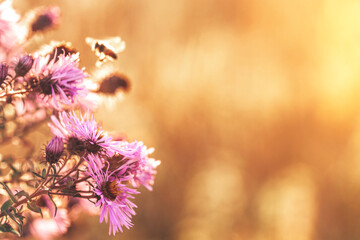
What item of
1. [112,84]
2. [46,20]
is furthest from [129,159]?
[46,20]

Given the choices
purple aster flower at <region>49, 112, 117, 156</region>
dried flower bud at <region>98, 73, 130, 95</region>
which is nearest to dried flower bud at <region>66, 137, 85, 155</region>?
purple aster flower at <region>49, 112, 117, 156</region>

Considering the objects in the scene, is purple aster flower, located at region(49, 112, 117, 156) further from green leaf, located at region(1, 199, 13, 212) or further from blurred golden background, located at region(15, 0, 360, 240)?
blurred golden background, located at region(15, 0, 360, 240)

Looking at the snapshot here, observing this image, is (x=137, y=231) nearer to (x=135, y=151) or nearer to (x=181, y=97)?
(x=181, y=97)

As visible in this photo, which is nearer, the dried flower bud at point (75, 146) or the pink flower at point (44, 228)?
the dried flower bud at point (75, 146)

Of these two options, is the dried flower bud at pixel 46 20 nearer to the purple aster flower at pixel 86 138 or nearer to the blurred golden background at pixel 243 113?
the purple aster flower at pixel 86 138

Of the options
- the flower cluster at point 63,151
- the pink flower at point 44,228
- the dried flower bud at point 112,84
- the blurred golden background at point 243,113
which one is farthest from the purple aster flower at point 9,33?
the blurred golden background at point 243,113

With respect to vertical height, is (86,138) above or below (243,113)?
below

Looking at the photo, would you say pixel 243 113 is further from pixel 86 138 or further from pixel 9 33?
pixel 86 138

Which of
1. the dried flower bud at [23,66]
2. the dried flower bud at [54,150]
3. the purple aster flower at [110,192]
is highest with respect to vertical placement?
the dried flower bud at [23,66]
